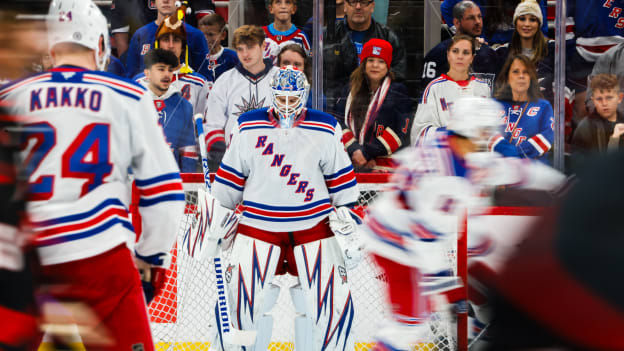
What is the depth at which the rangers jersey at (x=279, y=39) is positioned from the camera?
14.7 ft

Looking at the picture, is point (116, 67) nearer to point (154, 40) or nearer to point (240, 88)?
point (154, 40)

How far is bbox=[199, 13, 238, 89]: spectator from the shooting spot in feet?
14.9

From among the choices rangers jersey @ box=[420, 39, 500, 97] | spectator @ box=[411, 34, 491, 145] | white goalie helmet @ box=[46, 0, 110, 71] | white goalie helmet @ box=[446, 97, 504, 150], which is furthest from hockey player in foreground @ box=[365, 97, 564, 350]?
rangers jersey @ box=[420, 39, 500, 97]

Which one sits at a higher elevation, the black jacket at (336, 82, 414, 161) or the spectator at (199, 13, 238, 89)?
the spectator at (199, 13, 238, 89)

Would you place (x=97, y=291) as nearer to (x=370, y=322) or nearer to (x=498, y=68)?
(x=370, y=322)

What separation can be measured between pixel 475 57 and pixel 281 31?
1164 mm

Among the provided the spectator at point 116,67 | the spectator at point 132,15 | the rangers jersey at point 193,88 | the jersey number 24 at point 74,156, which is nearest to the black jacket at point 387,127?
the rangers jersey at point 193,88

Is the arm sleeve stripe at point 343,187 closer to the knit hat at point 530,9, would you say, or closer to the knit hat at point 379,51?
the knit hat at point 379,51

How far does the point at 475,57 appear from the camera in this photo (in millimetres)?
4543

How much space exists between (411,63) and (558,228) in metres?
3.70

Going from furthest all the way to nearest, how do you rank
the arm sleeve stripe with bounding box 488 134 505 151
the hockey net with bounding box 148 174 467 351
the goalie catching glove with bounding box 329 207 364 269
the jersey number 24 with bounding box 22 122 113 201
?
1. the hockey net with bounding box 148 174 467 351
2. the goalie catching glove with bounding box 329 207 364 269
3. the arm sleeve stripe with bounding box 488 134 505 151
4. the jersey number 24 with bounding box 22 122 113 201

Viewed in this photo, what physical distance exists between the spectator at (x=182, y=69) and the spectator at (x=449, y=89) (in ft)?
4.18

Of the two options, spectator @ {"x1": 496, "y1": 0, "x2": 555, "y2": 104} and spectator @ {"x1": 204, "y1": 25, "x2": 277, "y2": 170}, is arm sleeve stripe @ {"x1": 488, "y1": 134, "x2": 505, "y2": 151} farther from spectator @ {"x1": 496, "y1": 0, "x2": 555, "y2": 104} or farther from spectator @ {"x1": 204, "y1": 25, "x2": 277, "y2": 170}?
spectator @ {"x1": 204, "y1": 25, "x2": 277, "y2": 170}

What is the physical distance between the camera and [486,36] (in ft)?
15.0
